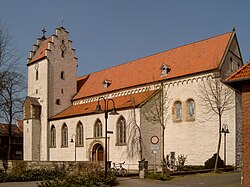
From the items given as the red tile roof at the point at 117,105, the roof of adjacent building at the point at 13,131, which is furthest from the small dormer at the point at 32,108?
the roof of adjacent building at the point at 13,131

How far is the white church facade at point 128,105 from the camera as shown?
3247 cm

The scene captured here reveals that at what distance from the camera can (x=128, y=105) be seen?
116 ft

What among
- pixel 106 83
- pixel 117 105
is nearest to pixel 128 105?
pixel 117 105

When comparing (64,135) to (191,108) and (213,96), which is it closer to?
(191,108)

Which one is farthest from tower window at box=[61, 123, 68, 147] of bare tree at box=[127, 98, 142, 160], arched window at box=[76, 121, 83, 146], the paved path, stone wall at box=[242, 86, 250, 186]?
stone wall at box=[242, 86, 250, 186]

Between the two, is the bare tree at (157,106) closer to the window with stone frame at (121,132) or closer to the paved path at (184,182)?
the window with stone frame at (121,132)

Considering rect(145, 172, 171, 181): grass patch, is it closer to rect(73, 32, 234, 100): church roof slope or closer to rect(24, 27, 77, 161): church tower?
rect(73, 32, 234, 100): church roof slope

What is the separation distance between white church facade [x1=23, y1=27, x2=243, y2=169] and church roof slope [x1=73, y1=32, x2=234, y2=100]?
125 mm

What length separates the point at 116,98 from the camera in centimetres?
4062

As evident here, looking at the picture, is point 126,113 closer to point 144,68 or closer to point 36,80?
point 144,68

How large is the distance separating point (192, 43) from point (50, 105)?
19.2m

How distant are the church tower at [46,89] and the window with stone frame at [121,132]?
12692mm

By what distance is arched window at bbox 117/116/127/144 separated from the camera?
35438 mm

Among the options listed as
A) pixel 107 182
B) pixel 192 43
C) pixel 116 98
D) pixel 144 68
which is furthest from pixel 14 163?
pixel 192 43
